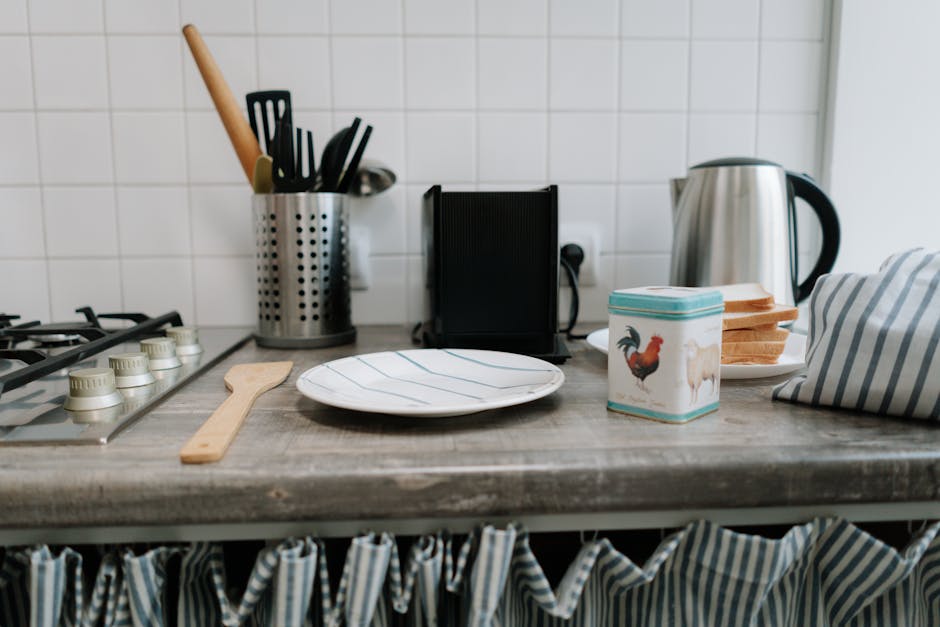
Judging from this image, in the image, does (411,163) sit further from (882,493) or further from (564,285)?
(882,493)

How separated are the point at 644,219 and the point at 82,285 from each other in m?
0.90

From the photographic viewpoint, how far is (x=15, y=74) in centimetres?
96

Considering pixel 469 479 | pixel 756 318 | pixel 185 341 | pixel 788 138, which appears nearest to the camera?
pixel 469 479

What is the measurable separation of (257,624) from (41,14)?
94cm

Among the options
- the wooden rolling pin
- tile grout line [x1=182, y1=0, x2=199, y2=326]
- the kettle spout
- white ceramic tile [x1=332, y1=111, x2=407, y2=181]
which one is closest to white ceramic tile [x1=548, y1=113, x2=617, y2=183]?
the kettle spout

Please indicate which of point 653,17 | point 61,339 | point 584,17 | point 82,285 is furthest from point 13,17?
point 653,17

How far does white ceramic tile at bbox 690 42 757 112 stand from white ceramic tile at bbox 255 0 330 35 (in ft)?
1.89

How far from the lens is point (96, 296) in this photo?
1.01m

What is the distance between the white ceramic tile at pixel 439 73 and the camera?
38.7 inches

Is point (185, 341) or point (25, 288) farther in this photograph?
point (25, 288)

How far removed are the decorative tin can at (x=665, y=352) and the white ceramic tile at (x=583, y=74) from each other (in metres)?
0.55

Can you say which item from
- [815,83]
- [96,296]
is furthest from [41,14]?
[815,83]

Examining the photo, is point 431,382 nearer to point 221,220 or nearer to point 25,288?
point 221,220

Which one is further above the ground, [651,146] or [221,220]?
[651,146]
